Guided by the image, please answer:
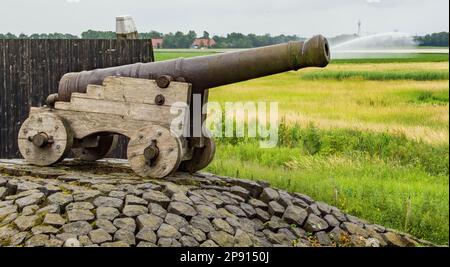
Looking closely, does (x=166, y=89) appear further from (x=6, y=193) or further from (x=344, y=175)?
(x=344, y=175)

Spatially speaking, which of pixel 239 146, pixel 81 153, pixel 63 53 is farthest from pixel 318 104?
pixel 81 153

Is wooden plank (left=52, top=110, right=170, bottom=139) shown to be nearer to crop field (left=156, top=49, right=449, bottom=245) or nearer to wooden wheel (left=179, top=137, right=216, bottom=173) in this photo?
wooden wheel (left=179, top=137, right=216, bottom=173)

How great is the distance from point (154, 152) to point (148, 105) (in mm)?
517

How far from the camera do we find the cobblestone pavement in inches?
279

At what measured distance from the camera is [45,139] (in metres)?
9.47

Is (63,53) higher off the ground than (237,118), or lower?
higher

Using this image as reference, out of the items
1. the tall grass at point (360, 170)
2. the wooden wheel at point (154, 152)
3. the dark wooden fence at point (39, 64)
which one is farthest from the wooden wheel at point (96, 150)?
the dark wooden fence at point (39, 64)

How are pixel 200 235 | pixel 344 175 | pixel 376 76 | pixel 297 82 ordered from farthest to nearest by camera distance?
1. pixel 376 76
2. pixel 297 82
3. pixel 344 175
4. pixel 200 235

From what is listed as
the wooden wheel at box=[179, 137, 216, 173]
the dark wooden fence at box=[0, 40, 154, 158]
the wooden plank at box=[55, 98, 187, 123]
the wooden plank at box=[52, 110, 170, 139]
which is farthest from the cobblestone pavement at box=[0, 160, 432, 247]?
the dark wooden fence at box=[0, 40, 154, 158]

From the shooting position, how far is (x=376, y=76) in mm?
24547

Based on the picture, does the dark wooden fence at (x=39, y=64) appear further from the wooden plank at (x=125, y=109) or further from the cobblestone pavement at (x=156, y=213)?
the wooden plank at (x=125, y=109)

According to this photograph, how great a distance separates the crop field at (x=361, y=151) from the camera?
1044cm

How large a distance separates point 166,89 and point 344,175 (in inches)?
160

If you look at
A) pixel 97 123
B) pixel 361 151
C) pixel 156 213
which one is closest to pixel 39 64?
pixel 97 123
